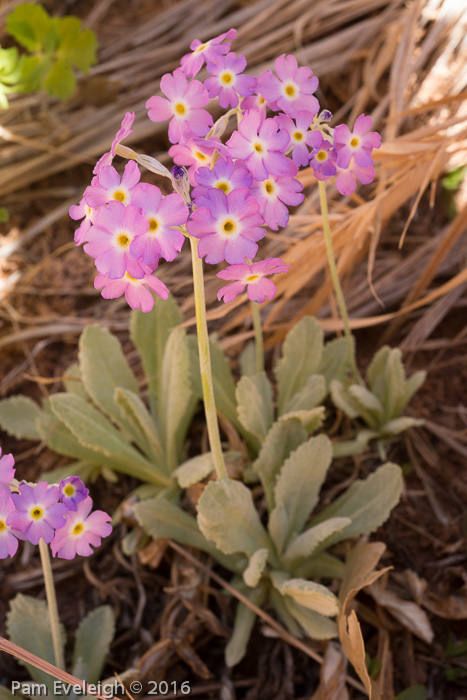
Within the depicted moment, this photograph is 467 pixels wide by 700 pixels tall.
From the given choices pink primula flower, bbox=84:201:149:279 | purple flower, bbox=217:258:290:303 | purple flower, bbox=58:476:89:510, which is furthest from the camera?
purple flower, bbox=58:476:89:510

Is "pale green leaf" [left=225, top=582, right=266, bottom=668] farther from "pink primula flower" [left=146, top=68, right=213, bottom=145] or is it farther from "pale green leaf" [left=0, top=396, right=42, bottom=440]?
"pink primula flower" [left=146, top=68, right=213, bottom=145]

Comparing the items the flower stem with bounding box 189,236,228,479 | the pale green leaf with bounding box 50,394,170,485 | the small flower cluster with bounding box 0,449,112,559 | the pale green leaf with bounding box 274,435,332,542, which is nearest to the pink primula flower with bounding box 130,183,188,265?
the flower stem with bounding box 189,236,228,479

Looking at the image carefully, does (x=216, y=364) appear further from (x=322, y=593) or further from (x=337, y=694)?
(x=337, y=694)

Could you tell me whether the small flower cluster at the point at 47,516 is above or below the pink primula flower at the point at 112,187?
below

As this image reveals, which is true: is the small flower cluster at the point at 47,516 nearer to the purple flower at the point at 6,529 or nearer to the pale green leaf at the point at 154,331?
the purple flower at the point at 6,529

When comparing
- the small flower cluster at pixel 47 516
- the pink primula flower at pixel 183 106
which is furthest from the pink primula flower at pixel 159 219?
the small flower cluster at pixel 47 516

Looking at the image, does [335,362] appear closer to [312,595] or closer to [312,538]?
[312,538]

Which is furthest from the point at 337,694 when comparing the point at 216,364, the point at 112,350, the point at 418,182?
the point at 418,182
